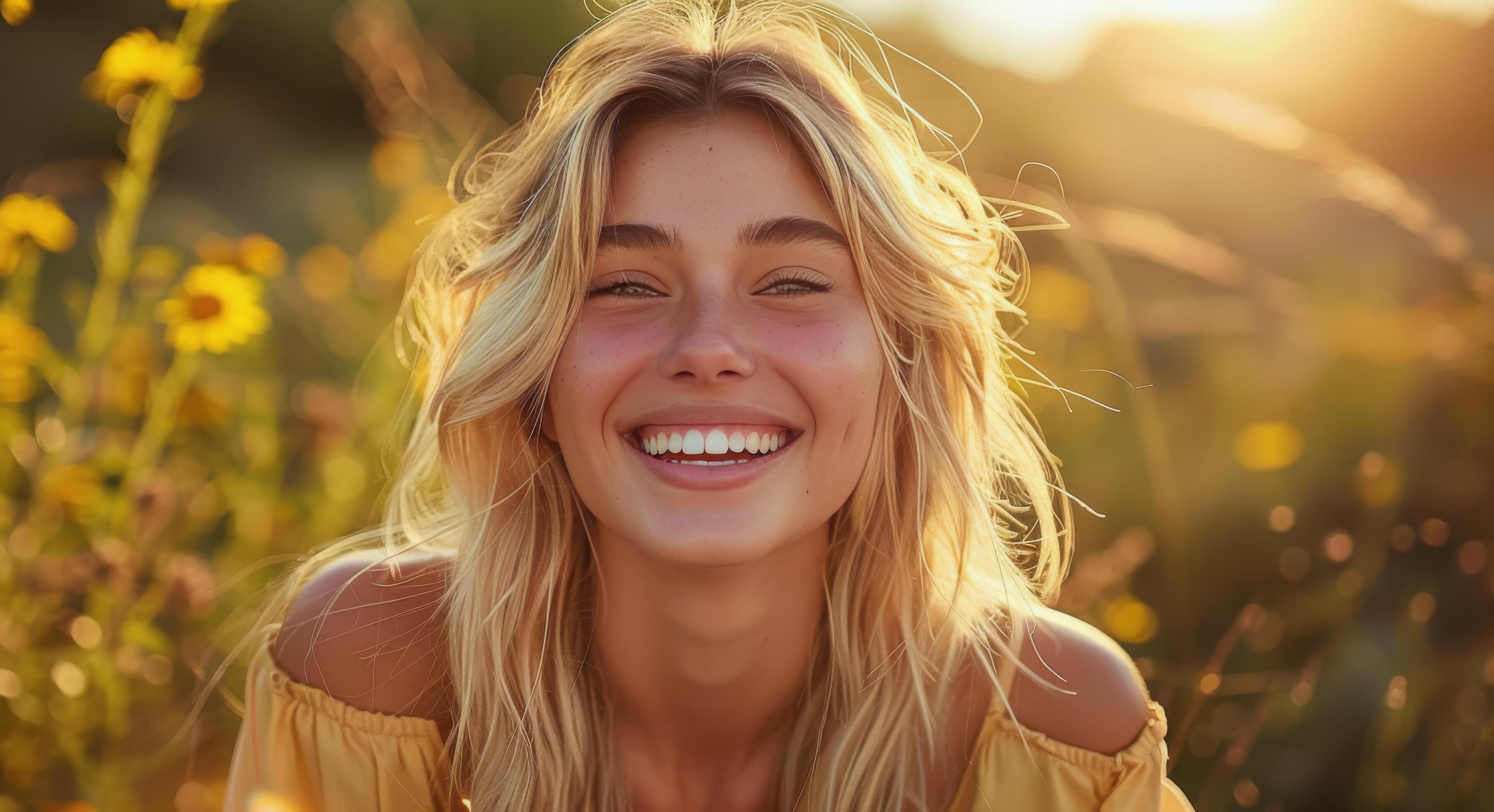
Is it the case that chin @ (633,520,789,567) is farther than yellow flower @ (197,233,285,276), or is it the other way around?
yellow flower @ (197,233,285,276)

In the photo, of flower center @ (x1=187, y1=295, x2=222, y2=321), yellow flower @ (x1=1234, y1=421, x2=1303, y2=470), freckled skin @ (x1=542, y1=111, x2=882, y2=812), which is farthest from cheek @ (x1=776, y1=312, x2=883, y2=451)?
yellow flower @ (x1=1234, y1=421, x2=1303, y2=470)

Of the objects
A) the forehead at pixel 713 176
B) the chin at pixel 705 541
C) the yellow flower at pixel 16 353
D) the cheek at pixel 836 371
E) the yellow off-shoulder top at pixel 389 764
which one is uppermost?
the forehead at pixel 713 176

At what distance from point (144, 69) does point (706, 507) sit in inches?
51.6

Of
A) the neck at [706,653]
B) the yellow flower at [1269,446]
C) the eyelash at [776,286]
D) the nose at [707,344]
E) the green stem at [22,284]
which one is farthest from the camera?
the yellow flower at [1269,446]

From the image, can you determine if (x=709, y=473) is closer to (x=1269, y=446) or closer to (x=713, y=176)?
(x=713, y=176)

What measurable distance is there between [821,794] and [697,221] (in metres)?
0.94

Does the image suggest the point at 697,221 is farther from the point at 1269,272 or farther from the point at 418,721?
the point at 1269,272

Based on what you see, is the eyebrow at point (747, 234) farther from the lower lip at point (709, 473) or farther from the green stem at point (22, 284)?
the green stem at point (22, 284)

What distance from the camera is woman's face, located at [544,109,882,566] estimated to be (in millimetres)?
1631

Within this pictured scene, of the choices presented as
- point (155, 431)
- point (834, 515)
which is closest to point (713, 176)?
point (834, 515)

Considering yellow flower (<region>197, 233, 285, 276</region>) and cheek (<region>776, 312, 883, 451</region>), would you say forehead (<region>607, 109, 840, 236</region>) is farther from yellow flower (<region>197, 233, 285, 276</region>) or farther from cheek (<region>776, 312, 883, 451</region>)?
yellow flower (<region>197, 233, 285, 276</region>)

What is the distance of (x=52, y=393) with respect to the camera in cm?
350

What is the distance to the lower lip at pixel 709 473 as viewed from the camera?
164cm

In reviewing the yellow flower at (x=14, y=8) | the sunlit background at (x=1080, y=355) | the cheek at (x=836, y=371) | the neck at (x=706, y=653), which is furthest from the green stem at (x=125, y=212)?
the cheek at (x=836, y=371)
